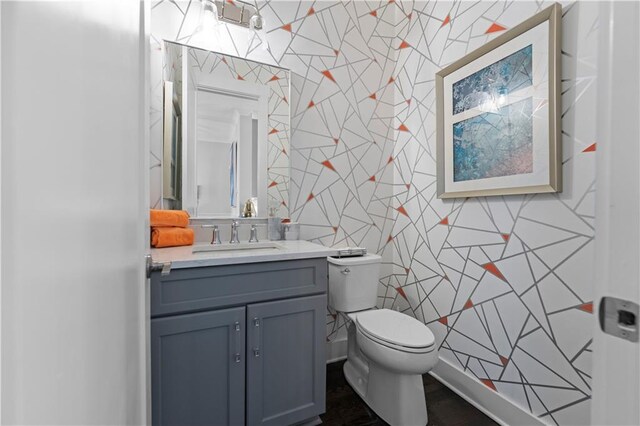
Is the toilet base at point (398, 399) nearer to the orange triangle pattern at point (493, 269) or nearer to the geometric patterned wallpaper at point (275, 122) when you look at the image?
the orange triangle pattern at point (493, 269)

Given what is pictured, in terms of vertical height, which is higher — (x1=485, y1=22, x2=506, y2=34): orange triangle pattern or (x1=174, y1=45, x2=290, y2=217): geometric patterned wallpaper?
(x1=485, y1=22, x2=506, y2=34): orange triangle pattern

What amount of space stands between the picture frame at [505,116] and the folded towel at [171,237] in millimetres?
1520

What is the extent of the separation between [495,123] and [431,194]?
0.57 meters

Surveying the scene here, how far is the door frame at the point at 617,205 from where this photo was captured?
409 mm

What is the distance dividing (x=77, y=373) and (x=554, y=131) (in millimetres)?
1655

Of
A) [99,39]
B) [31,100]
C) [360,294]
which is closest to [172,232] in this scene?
[360,294]

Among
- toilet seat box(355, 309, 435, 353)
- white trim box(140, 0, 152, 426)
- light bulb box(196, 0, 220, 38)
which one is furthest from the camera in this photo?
light bulb box(196, 0, 220, 38)

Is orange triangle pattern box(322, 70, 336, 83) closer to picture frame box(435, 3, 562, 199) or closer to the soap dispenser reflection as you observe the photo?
picture frame box(435, 3, 562, 199)

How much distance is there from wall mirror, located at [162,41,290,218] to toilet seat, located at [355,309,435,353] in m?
0.83

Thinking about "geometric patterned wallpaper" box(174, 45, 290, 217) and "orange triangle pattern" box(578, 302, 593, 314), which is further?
"geometric patterned wallpaper" box(174, 45, 290, 217)

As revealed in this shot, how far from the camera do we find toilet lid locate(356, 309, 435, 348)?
1329mm

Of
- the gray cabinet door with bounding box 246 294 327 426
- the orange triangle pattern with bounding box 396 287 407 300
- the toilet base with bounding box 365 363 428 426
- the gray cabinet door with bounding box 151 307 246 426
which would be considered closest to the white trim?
the gray cabinet door with bounding box 151 307 246 426

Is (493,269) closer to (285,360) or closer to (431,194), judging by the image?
(431,194)

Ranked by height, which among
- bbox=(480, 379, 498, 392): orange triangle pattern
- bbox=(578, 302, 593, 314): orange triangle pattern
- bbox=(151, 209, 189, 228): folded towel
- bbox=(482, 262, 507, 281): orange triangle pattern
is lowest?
bbox=(480, 379, 498, 392): orange triangle pattern
